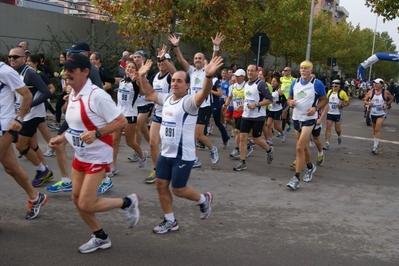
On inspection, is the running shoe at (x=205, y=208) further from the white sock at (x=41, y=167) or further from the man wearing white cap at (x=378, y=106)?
the man wearing white cap at (x=378, y=106)

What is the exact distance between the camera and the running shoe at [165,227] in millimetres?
5316

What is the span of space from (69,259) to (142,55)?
12.3ft

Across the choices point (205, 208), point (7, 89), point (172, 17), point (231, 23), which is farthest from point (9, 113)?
point (231, 23)

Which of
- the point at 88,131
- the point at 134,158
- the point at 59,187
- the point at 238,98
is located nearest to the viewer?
the point at 88,131

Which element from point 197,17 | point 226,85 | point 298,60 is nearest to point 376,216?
point 226,85

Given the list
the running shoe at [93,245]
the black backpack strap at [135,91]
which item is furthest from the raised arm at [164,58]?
the running shoe at [93,245]

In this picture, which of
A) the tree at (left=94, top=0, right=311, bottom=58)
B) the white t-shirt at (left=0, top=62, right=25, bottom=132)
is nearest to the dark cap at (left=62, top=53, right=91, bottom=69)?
the white t-shirt at (left=0, top=62, right=25, bottom=132)

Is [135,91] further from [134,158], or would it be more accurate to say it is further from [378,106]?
[378,106]

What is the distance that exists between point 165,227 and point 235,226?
91 cm

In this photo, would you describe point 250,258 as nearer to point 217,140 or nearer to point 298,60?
point 217,140

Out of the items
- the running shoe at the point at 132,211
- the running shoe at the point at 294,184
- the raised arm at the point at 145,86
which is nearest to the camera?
the running shoe at the point at 132,211

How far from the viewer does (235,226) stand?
227 inches

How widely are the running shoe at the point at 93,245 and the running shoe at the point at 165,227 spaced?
69 cm

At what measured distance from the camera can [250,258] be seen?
480cm
